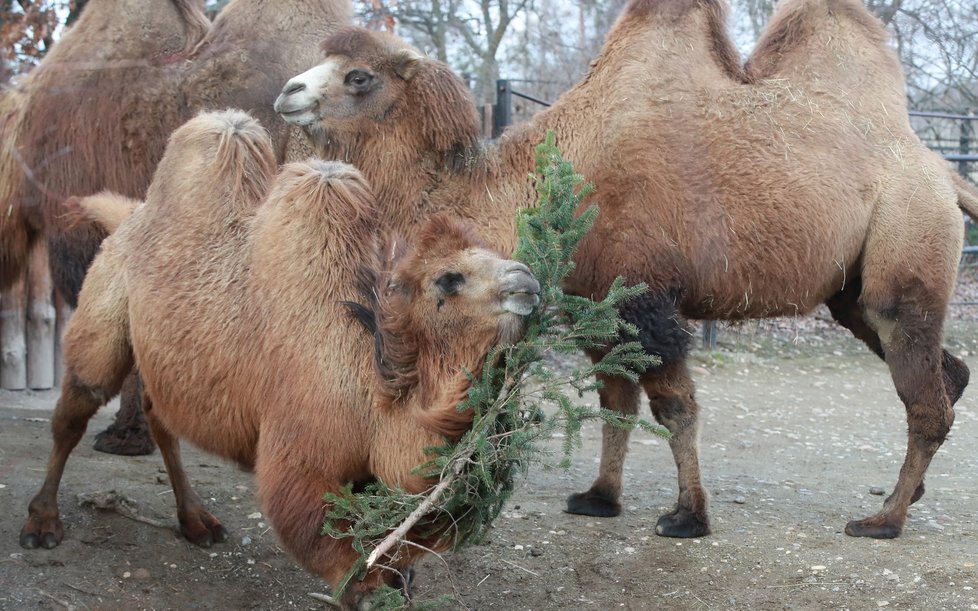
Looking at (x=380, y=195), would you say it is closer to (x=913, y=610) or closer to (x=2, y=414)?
(x=913, y=610)

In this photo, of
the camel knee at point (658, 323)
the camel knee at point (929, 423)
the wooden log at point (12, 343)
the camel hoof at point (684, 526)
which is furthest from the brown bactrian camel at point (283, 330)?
the wooden log at point (12, 343)

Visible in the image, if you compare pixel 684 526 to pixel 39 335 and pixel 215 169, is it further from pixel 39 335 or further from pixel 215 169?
pixel 39 335

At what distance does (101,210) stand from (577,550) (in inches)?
110

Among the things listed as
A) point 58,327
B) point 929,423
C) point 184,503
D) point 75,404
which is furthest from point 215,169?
point 58,327

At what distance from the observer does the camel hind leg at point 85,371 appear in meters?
4.65

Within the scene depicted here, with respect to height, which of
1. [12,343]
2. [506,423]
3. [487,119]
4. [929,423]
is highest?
[487,119]

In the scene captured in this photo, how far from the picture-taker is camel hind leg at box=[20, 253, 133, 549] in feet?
15.3

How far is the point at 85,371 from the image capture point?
15.4 feet

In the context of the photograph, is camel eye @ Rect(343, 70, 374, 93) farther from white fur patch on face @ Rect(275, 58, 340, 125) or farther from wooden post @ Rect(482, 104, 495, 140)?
wooden post @ Rect(482, 104, 495, 140)

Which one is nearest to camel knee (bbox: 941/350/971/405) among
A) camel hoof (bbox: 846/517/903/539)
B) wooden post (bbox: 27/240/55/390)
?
camel hoof (bbox: 846/517/903/539)

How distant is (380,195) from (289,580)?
6.24 feet

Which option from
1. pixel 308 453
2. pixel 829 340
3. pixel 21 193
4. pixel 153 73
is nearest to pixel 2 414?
pixel 21 193

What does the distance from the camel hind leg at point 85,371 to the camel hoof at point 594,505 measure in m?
2.40

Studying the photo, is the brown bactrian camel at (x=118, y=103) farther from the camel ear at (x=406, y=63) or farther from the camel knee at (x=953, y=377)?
the camel knee at (x=953, y=377)
